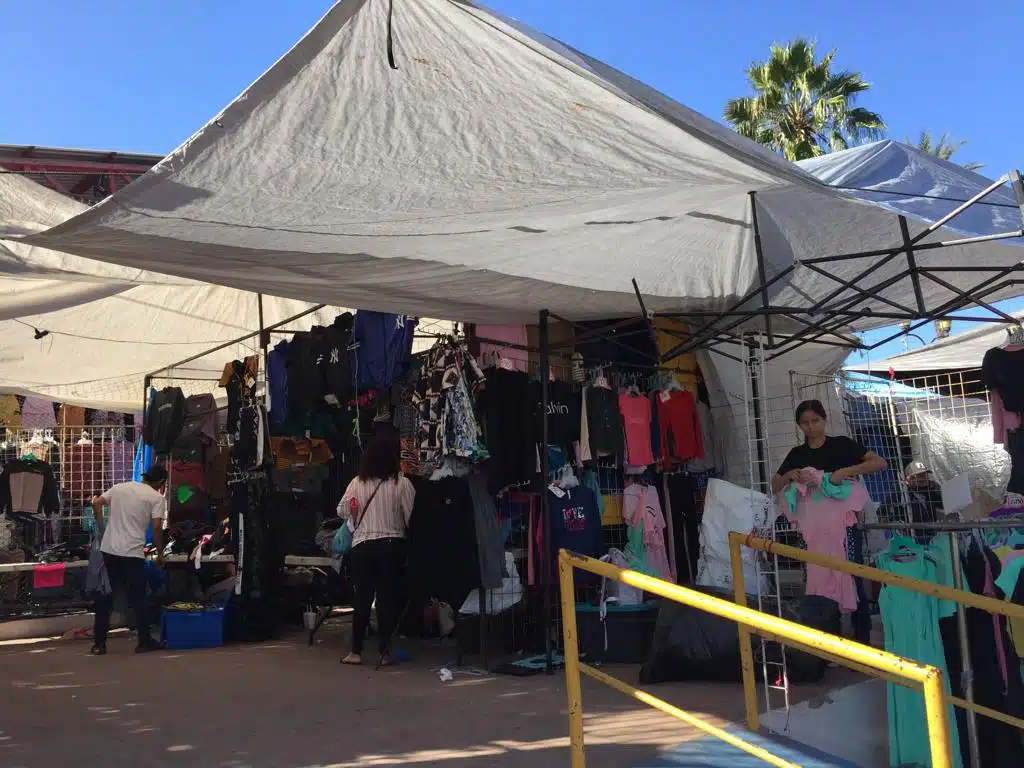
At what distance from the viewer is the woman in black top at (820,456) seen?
565 centimetres

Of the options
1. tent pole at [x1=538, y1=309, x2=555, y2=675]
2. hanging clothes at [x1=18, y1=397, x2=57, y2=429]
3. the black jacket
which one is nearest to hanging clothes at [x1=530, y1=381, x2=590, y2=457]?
tent pole at [x1=538, y1=309, x2=555, y2=675]

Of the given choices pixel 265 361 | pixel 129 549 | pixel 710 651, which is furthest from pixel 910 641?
pixel 129 549

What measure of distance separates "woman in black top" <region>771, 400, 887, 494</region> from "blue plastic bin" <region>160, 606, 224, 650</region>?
517 centimetres

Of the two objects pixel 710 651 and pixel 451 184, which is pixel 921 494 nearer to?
pixel 710 651

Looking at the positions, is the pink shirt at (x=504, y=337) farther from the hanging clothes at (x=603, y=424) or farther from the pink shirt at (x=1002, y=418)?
the pink shirt at (x=1002, y=418)

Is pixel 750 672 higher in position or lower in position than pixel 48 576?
lower

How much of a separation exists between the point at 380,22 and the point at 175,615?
6.32 m

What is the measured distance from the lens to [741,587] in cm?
431

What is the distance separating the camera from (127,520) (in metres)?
8.00

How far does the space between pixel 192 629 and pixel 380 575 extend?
8.00ft

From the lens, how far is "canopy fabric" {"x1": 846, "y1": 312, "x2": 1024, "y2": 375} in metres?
10.5

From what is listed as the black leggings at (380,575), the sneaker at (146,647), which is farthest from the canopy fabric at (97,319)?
the sneaker at (146,647)

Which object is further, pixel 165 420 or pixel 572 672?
pixel 165 420

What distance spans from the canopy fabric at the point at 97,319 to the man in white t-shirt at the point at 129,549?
1.72 metres
